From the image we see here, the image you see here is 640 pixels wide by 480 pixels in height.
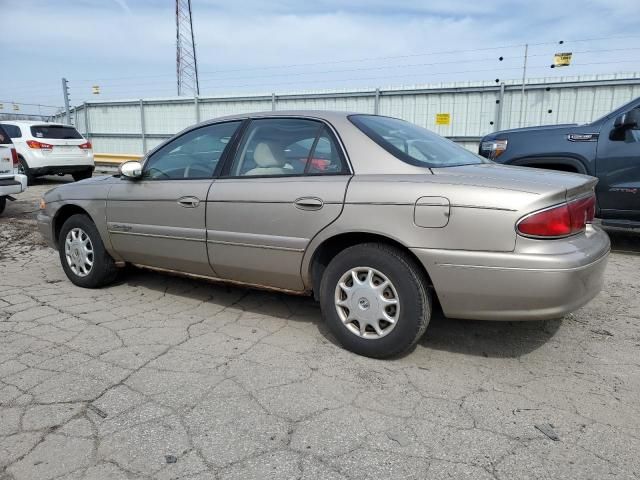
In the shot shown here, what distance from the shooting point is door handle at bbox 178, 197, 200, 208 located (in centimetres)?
369

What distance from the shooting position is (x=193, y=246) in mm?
3746

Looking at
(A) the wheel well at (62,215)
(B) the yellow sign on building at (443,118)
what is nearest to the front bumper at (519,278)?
(A) the wheel well at (62,215)

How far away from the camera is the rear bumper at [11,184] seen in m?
7.93

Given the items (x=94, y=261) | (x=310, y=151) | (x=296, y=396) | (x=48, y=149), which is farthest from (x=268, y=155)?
(x=48, y=149)

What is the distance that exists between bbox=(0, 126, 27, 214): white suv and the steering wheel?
5623 mm

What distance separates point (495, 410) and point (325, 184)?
1.59 metres

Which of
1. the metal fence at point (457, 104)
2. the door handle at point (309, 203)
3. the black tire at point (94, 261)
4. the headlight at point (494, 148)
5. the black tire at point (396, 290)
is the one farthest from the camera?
the metal fence at point (457, 104)

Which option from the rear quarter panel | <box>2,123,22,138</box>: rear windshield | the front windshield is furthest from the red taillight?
the rear quarter panel

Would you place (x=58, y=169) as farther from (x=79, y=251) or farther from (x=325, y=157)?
(x=325, y=157)

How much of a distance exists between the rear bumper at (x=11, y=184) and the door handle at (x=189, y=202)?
5.73m

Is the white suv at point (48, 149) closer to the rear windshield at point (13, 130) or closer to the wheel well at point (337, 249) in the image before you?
the rear windshield at point (13, 130)

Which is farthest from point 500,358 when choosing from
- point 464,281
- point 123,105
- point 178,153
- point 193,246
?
point 123,105

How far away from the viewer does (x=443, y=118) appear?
1226cm

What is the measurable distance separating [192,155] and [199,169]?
0.62 ft
